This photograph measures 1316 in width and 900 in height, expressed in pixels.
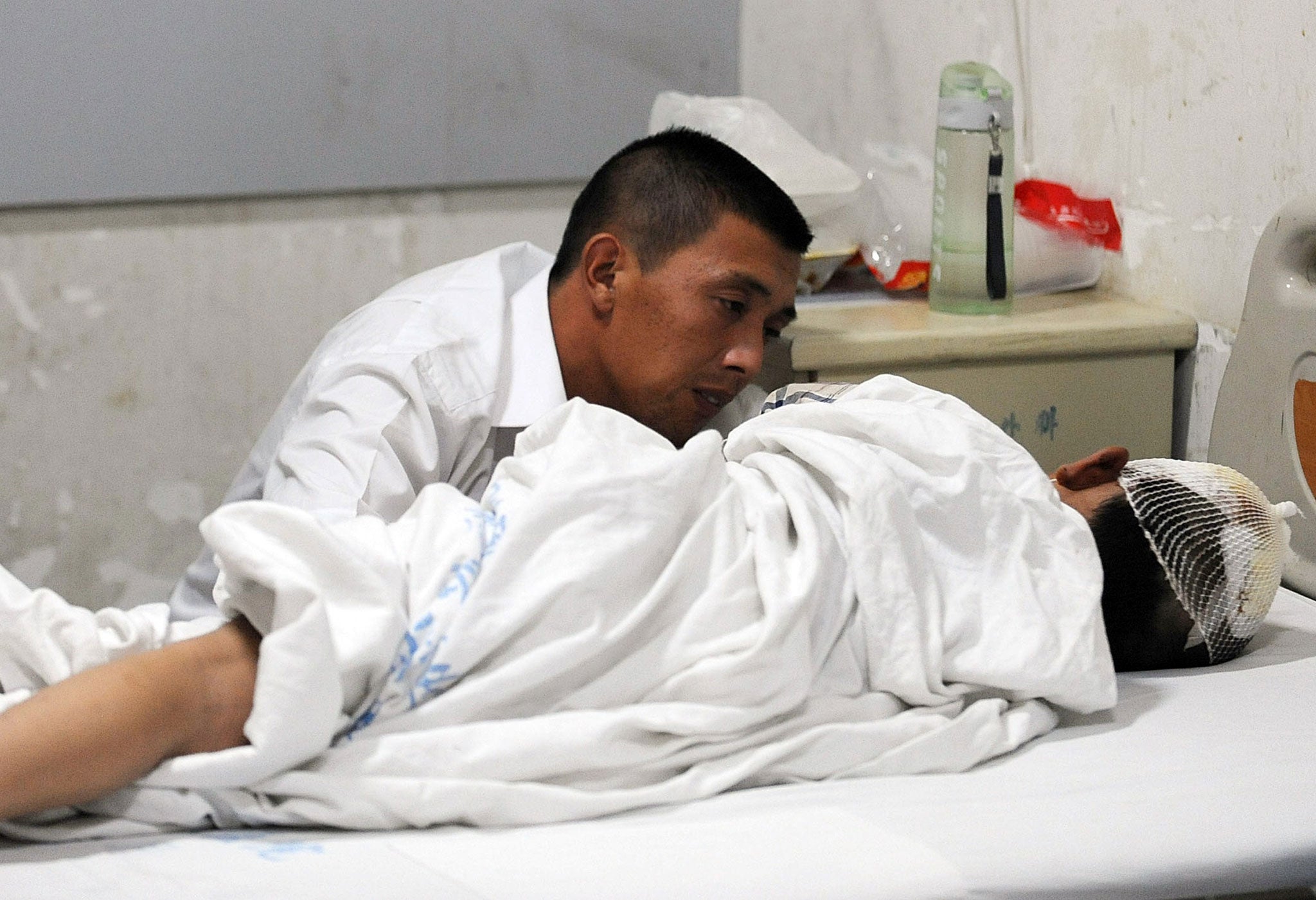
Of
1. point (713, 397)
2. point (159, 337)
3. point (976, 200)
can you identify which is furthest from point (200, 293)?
point (976, 200)

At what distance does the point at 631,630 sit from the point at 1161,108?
1321 mm

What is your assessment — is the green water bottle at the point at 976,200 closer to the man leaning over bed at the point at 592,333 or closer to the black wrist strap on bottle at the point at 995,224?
the black wrist strap on bottle at the point at 995,224

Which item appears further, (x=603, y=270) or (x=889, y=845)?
(x=603, y=270)

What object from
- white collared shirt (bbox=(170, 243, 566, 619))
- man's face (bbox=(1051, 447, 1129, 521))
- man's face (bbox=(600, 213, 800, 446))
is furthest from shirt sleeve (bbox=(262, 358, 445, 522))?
man's face (bbox=(1051, 447, 1129, 521))

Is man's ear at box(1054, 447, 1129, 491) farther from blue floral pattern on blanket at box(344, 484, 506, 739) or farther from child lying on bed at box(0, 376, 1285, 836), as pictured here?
blue floral pattern on blanket at box(344, 484, 506, 739)

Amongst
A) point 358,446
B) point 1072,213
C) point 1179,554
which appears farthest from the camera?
point 1072,213

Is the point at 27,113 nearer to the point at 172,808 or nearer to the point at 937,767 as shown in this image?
the point at 172,808

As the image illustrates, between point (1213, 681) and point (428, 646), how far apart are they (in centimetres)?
77

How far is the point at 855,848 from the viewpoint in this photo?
1.01m

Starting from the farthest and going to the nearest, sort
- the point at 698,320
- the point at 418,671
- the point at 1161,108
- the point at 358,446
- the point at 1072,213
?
the point at 1072,213 < the point at 1161,108 < the point at 698,320 < the point at 358,446 < the point at 418,671

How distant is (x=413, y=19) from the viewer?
9.25 feet

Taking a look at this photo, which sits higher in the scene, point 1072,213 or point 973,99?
point 973,99

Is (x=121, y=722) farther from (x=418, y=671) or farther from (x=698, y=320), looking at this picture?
(x=698, y=320)

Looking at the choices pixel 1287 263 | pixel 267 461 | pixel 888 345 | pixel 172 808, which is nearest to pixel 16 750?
pixel 172 808
